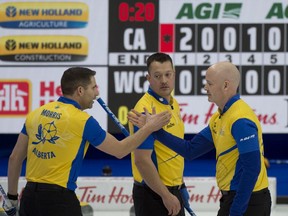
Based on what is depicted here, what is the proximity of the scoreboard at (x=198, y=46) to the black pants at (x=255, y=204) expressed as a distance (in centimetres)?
560

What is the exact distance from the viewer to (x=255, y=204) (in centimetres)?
476

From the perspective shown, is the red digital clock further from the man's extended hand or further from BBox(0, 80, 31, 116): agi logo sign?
the man's extended hand

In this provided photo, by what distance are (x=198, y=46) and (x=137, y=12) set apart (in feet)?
2.95

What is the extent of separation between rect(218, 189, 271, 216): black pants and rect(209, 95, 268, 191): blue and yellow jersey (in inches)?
1.6

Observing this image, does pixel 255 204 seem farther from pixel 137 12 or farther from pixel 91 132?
pixel 137 12

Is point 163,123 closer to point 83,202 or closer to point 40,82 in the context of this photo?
point 83,202

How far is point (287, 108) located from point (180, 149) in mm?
5373

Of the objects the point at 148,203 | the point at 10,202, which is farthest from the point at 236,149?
the point at 10,202

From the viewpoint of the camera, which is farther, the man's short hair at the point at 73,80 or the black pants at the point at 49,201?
the man's short hair at the point at 73,80

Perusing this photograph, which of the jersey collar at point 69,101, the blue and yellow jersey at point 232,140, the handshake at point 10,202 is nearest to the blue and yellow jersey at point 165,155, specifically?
the jersey collar at point 69,101

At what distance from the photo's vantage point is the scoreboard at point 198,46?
10.4 meters

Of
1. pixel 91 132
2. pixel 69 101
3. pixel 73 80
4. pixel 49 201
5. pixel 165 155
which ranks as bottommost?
pixel 49 201

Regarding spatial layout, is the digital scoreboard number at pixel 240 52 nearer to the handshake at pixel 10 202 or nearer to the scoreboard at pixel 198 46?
the scoreboard at pixel 198 46

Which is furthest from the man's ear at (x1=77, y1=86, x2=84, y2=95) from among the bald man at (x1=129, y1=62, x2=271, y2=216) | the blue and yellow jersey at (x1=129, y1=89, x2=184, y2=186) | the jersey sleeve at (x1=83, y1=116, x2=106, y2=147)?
the bald man at (x1=129, y1=62, x2=271, y2=216)
